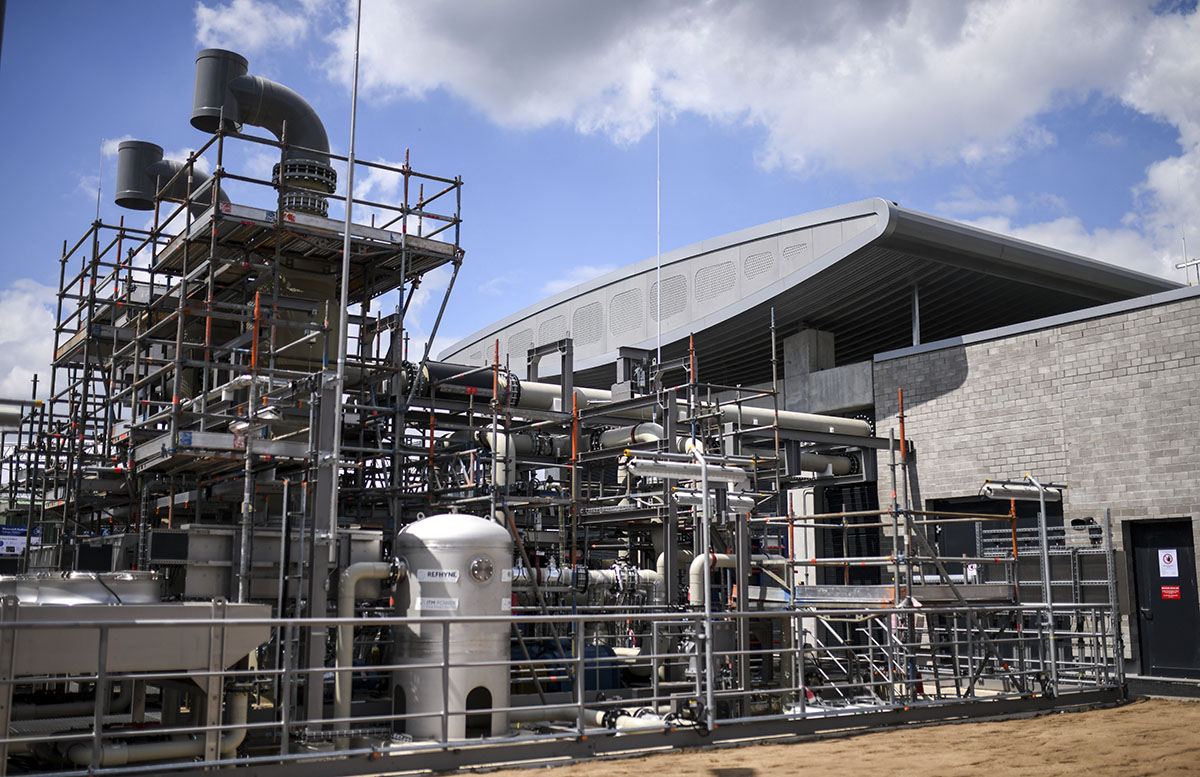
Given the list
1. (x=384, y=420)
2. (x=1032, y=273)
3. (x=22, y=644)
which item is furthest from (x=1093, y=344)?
(x=22, y=644)

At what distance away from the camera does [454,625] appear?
1252cm

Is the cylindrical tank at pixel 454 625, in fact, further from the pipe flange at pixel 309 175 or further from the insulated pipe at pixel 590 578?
the pipe flange at pixel 309 175

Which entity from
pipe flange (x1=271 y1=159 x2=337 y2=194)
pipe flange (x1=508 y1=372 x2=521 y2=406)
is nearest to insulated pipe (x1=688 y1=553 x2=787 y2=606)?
pipe flange (x1=508 y1=372 x2=521 y2=406)

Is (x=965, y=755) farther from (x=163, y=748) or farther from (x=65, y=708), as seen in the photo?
(x=65, y=708)

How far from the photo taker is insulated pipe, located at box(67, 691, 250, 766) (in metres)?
10.4

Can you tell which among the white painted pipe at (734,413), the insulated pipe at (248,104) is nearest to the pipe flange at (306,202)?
the insulated pipe at (248,104)

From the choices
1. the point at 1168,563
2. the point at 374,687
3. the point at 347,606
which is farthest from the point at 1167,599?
the point at 347,606

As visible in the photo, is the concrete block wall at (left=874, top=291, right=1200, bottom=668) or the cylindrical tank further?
the concrete block wall at (left=874, top=291, right=1200, bottom=668)

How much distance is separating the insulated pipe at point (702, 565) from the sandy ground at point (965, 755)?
3.39m

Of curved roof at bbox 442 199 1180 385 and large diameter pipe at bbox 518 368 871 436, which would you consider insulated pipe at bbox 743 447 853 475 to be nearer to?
large diameter pipe at bbox 518 368 871 436

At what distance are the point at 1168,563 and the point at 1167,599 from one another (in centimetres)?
68

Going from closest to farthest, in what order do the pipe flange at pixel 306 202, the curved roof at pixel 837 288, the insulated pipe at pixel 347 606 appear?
the insulated pipe at pixel 347 606 → the pipe flange at pixel 306 202 → the curved roof at pixel 837 288

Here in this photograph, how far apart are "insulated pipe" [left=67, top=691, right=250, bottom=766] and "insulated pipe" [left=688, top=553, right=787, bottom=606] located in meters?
6.32

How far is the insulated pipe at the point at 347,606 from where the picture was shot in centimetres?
1205
